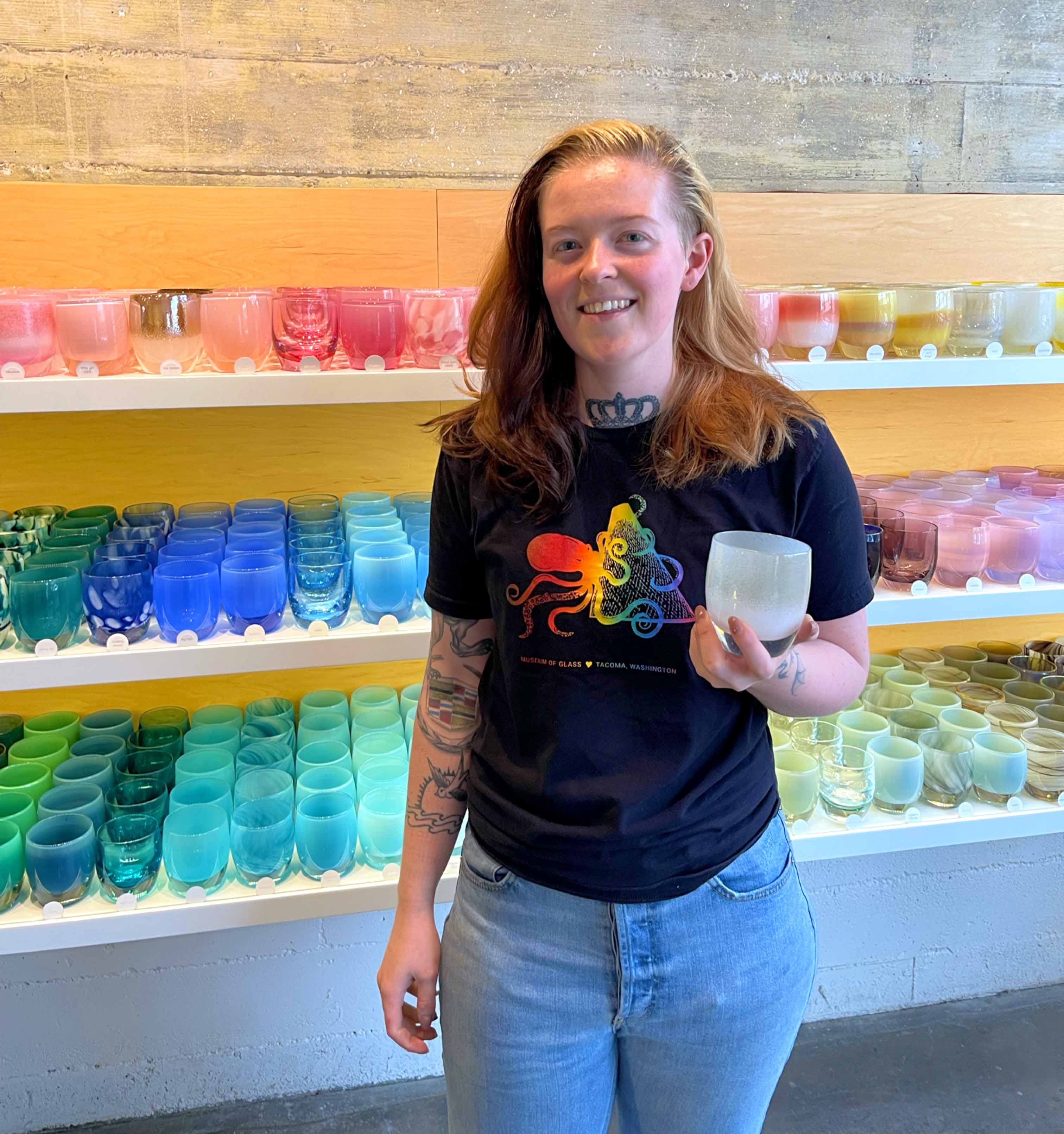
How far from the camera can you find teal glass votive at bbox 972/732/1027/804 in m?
1.86

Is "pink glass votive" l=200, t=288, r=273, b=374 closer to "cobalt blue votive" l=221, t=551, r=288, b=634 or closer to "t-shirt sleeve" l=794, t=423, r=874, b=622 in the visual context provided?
"cobalt blue votive" l=221, t=551, r=288, b=634

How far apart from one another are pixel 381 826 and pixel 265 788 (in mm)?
219

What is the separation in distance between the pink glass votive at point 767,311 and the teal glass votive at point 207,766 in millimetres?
1237

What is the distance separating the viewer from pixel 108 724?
78.1 inches

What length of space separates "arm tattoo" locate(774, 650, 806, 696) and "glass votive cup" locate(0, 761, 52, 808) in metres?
1.33

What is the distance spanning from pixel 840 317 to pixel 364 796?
1.23m

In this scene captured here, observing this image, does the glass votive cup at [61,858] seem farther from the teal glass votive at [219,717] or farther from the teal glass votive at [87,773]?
the teal glass votive at [219,717]

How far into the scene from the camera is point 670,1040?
112 centimetres

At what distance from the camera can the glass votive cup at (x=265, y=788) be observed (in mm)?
1643

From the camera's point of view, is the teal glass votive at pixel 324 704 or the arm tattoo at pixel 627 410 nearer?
the arm tattoo at pixel 627 410

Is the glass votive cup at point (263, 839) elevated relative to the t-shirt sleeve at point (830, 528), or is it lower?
lower

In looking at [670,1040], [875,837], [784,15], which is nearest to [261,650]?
[670,1040]

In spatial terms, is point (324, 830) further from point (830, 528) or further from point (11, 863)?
point (830, 528)

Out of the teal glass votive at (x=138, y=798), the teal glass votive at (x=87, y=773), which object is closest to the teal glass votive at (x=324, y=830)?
the teal glass votive at (x=138, y=798)
